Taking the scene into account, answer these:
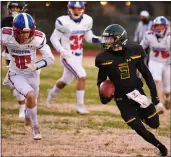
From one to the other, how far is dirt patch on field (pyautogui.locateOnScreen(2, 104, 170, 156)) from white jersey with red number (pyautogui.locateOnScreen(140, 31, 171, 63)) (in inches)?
67.2

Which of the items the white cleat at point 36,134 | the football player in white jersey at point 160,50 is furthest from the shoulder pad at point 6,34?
the football player in white jersey at point 160,50

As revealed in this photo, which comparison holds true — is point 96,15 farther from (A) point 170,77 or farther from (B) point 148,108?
(B) point 148,108

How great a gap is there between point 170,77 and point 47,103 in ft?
7.72

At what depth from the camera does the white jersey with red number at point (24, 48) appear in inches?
298

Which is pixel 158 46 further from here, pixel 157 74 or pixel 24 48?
pixel 24 48

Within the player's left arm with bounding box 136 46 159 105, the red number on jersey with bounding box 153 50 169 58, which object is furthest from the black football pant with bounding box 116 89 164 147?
the red number on jersey with bounding box 153 50 169 58

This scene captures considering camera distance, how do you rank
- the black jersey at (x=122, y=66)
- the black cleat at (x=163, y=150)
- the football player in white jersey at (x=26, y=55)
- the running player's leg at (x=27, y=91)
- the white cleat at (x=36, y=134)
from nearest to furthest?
the black jersey at (x=122, y=66), the black cleat at (x=163, y=150), the football player in white jersey at (x=26, y=55), the running player's leg at (x=27, y=91), the white cleat at (x=36, y=134)

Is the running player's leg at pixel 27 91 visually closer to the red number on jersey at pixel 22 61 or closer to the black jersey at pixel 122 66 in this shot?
the red number on jersey at pixel 22 61

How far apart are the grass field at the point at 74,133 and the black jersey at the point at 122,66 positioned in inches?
35.7

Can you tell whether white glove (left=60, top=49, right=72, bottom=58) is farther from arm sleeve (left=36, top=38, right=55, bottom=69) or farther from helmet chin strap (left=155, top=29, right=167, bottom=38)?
arm sleeve (left=36, top=38, right=55, bottom=69)

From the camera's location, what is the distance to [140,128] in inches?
270

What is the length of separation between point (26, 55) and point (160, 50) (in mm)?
3773

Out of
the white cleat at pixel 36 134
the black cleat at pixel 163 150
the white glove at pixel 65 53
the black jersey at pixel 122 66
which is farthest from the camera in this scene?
the white glove at pixel 65 53

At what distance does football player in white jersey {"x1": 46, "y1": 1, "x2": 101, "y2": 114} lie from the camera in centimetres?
1020
